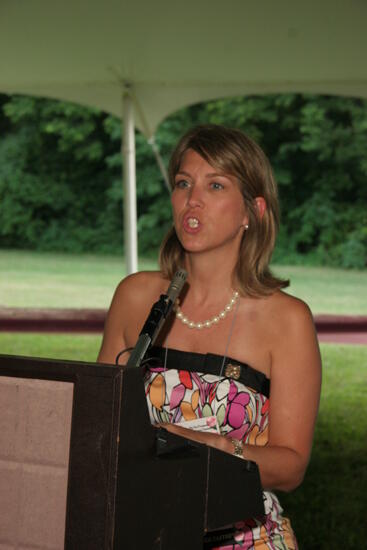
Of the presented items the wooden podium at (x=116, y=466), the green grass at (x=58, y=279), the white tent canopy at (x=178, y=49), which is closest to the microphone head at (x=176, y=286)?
the wooden podium at (x=116, y=466)

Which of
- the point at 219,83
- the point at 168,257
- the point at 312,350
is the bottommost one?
the point at 312,350

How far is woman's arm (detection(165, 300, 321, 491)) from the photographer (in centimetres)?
190

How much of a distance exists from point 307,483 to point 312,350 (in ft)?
12.0

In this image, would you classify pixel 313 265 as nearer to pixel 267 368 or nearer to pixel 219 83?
pixel 219 83

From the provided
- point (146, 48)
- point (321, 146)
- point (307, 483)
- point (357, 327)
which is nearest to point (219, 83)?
point (146, 48)

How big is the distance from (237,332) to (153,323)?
79cm

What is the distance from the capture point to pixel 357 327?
49.2 ft

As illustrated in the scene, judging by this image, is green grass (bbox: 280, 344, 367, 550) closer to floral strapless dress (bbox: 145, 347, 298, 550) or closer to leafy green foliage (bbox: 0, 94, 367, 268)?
floral strapless dress (bbox: 145, 347, 298, 550)

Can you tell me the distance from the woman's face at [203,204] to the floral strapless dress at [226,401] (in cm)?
30

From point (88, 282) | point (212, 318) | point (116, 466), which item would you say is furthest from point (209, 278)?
point (88, 282)

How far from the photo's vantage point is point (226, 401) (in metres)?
2.03

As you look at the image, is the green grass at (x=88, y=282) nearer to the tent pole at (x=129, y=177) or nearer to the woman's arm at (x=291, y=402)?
the tent pole at (x=129, y=177)

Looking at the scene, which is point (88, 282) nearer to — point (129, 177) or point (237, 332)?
point (129, 177)

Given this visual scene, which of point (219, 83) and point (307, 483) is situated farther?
point (219, 83)
